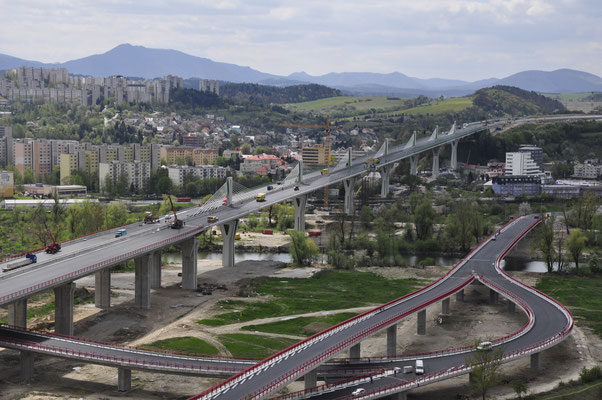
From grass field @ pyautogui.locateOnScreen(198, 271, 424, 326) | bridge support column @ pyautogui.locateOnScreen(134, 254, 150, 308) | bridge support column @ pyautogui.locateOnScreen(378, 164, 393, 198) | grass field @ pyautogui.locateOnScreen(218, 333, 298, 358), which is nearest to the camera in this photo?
grass field @ pyautogui.locateOnScreen(218, 333, 298, 358)

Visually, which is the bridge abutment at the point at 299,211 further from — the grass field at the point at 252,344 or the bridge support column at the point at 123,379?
the bridge support column at the point at 123,379

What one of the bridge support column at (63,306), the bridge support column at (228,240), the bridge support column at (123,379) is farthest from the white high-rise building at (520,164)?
the bridge support column at (123,379)

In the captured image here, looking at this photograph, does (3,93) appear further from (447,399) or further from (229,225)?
(447,399)

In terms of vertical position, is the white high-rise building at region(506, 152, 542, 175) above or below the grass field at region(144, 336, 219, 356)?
above

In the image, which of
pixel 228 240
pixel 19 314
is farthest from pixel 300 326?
pixel 228 240

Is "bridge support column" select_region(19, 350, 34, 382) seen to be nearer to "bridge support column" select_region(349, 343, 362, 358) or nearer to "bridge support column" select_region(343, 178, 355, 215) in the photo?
"bridge support column" select_region(349, 343, 362, 358)

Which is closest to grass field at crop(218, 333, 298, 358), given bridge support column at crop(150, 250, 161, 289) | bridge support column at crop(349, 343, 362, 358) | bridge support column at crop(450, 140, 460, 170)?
bridge support column at crop(349, 343, 362, 358)

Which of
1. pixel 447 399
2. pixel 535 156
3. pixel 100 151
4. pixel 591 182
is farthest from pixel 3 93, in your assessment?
pixel 447 399
